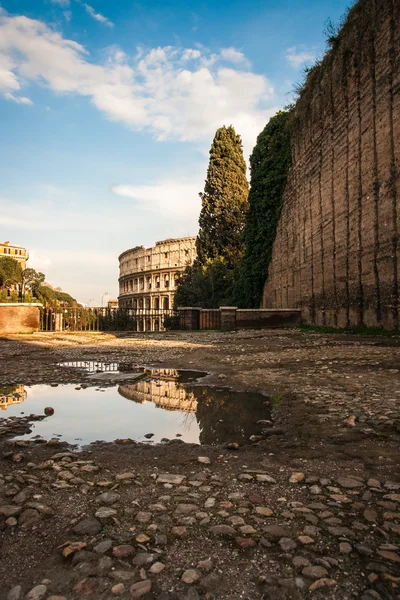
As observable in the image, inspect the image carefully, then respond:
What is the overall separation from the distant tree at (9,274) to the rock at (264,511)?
64.3 metres

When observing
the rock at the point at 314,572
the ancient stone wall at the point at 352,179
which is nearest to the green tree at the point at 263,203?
the ancient stone wall at the point at 352,179

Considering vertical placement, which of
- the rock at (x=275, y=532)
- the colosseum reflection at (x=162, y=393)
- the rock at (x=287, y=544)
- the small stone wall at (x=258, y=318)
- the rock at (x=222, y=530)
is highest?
the small stone wall at (x=258, y=318)

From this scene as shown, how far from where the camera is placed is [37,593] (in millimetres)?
1318

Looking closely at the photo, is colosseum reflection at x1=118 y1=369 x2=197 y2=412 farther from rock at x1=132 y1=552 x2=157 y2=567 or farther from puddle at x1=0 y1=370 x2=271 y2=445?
rock at x1=132 y1=552 x2=157 y2=567

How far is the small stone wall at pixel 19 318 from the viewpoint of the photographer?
17.3 m

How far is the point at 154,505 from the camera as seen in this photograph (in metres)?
1.94

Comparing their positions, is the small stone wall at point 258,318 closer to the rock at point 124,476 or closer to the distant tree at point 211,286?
the distant tree at point 211,286

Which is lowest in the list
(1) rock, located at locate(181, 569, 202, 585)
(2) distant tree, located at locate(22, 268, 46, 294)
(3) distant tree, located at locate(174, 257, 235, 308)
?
(1) rock, located at locate(181, 569, 202, 585)

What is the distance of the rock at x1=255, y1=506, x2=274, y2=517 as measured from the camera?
6.04 ft

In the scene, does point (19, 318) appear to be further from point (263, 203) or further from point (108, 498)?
point (108, 498)

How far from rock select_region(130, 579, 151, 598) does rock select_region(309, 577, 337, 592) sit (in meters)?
0.57

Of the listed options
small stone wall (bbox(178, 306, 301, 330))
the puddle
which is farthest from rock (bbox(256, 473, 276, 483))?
small stone wall (bbox(178, 306, 301, 330))

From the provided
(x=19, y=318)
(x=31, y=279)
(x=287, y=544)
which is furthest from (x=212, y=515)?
(x=31, y=279)

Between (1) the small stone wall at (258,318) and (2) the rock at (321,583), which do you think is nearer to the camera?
(2) the rock at (321,583)
